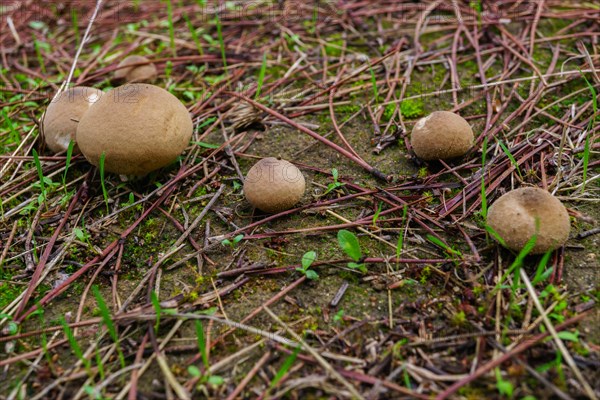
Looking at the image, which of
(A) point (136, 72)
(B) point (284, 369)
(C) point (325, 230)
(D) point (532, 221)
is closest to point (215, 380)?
(B) point (284, 369)

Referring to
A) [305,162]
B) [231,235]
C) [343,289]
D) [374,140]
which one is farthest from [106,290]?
[374,140]

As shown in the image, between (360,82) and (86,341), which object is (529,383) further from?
(360,82)

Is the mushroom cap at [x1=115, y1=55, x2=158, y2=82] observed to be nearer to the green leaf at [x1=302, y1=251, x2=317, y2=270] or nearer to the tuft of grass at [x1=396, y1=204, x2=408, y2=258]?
the green leaf at [x1=302, y1=251, x2=317, y2=270]

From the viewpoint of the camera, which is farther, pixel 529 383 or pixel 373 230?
pixel 373 230

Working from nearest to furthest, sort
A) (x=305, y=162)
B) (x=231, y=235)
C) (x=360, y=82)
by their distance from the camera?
(x=231, y=235) < (x=305, y=162) < (x=360, y=82)

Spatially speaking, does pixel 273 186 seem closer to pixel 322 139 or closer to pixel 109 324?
pixel 322 139

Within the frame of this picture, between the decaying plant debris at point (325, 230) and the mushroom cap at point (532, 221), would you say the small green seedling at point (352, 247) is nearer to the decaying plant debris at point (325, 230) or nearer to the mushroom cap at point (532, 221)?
the decaying plant debris at point (325, 230)

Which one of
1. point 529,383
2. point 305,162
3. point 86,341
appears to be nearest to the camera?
point 529,383

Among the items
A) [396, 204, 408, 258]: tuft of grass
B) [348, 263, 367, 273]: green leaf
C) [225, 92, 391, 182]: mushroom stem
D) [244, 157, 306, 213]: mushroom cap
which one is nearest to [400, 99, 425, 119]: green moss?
[225, 92, 391, 182]: mushroom stem
